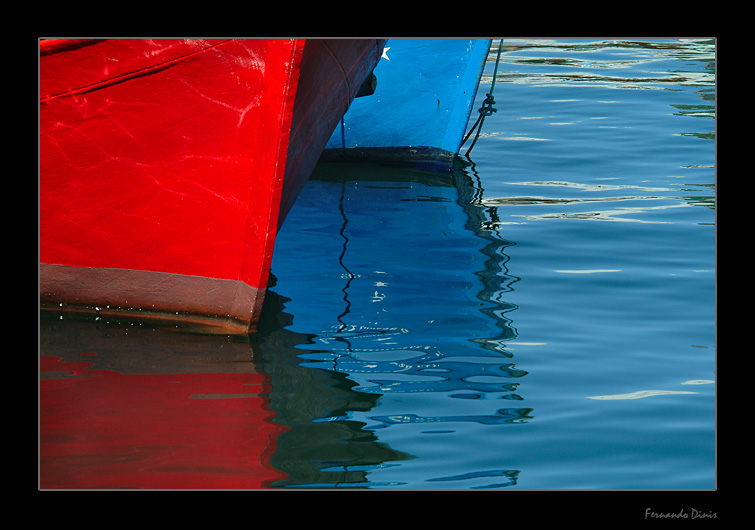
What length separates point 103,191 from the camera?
4004 mm

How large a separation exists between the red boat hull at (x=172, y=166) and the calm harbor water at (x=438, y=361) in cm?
22

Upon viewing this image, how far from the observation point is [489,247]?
17.7 ft

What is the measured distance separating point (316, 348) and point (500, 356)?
83 cm

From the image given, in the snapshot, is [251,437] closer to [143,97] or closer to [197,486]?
[197,486]

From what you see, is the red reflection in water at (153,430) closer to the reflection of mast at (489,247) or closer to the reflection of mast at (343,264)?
the reflection of mast at (343,264)

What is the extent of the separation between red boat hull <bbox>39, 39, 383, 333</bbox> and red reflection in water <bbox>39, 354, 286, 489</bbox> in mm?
513

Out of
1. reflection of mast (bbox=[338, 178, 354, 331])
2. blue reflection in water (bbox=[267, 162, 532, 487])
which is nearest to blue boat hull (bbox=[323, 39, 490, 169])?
blue reflection in water (bbox=[267, 162, 532, 487])

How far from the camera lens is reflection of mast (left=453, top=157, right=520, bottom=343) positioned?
172 inches

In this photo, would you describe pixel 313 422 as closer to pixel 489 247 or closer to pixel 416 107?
pixel 489 247

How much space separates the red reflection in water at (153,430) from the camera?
2.89 m

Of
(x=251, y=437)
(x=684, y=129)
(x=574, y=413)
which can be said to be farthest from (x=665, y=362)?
(x=684, y=129)

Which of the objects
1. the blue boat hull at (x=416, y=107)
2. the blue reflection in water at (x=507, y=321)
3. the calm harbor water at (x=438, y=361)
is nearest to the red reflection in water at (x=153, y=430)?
the calm harbor water at (x=438, y=361)

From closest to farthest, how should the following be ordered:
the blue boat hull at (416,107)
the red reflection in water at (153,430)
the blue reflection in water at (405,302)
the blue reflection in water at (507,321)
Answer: the red reflection in water at (153,430) → the blue reflection in water at (507,321) → the blue reflection in water at (405,302) → the blue boat hull at (416,107)

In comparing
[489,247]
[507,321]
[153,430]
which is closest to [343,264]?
[489,247]
